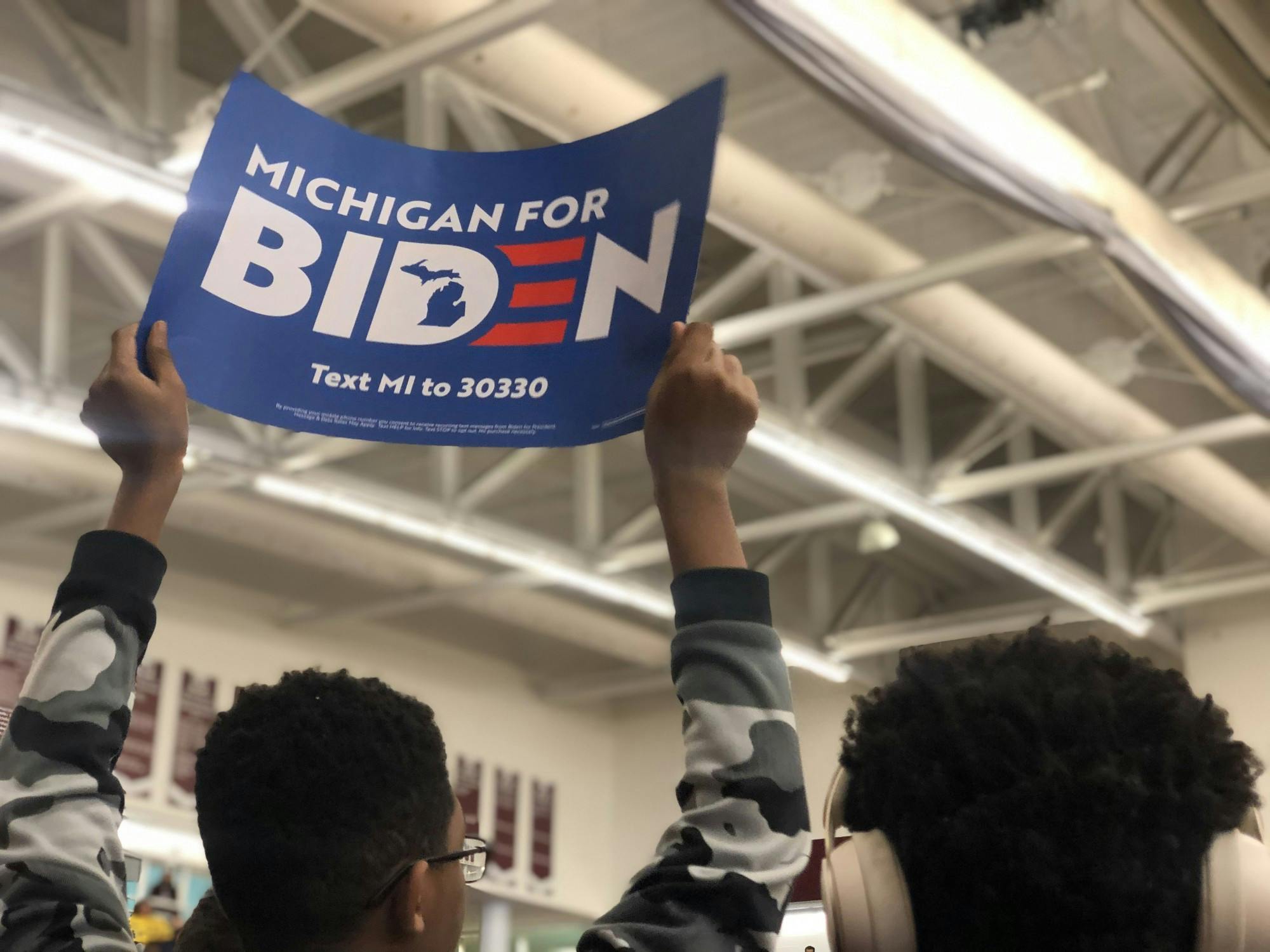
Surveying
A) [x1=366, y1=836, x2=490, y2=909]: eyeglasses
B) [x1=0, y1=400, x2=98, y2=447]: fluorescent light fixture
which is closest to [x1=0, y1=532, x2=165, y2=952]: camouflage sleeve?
[x1=366, y1=836, x2=490, y2=909]: eyeglasses

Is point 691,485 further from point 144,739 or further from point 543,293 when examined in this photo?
point 144,739

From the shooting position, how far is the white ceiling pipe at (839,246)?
5238 mm

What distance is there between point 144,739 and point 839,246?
5.50 meters

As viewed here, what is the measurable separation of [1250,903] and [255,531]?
8.47 m

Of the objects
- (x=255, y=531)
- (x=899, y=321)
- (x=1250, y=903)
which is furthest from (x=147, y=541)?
(x=255, y=531)

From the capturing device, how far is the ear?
1.28 meters

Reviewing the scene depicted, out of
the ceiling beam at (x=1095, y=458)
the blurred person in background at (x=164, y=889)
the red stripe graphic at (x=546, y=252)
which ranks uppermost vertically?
the ceiling beam at (x=1095, y=458)

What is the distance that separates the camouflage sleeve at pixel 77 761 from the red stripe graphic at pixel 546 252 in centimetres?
47

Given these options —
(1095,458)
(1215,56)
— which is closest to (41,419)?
(1215,56)

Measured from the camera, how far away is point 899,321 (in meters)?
7.00

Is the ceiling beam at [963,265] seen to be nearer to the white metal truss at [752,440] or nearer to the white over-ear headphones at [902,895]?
the white metal truss at [752,440]

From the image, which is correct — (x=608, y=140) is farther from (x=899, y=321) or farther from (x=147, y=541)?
(x=899, y=321)

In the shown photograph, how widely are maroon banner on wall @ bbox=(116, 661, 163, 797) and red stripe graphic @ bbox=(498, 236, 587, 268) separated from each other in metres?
8.23

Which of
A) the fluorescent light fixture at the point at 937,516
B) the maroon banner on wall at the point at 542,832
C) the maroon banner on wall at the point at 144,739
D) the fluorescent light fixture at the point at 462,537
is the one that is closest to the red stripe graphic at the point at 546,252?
the fluorescent light fixture at the point at 937,516
